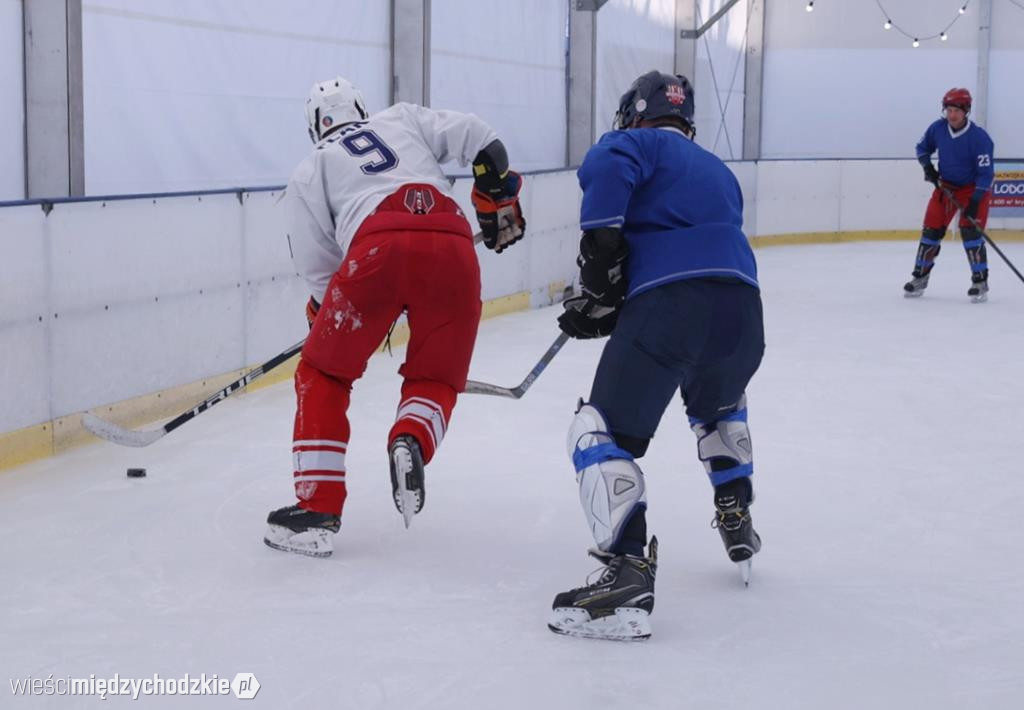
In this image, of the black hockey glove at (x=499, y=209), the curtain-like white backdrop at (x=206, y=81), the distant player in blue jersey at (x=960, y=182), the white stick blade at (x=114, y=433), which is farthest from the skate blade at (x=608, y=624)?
the distant player in blue jersey at (x=960, y=182)

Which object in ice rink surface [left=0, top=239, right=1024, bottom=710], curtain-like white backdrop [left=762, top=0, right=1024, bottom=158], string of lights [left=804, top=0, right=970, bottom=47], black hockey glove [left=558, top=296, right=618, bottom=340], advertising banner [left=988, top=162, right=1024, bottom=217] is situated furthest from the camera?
curtain-like white backdrop [left=762, top=0, right=1024, bottom=158]

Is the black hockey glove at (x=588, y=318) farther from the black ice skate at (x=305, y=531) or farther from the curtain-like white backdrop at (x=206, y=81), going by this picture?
the curtain-like white backdrop at (x=206, y=81)

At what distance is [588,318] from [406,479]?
52cm

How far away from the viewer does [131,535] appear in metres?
3.50

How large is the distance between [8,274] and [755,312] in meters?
2.28

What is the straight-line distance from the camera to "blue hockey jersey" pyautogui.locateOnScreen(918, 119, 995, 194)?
8453 millimetres

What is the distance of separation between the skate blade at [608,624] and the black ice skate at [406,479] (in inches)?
18.6

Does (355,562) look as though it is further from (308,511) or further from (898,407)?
(898,407)

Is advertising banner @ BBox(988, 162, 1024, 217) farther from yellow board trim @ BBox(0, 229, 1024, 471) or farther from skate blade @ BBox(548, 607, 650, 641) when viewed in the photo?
skate blade @ BBox(548, 607, 650, 641)

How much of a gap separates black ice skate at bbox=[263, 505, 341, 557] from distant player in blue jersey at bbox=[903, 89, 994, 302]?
592 cm

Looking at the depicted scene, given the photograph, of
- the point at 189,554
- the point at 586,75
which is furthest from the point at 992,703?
the point at 586,75

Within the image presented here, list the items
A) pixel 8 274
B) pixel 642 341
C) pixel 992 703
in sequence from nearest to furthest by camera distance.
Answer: pixel 992 703 < pixel 642 341 < pixel 8 274

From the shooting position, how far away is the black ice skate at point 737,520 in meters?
3.07

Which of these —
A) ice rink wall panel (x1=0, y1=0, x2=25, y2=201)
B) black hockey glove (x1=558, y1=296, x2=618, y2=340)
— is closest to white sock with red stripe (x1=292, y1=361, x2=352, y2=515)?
black hockey glove (x1=558, y1=296, x2=618, y2=340)
